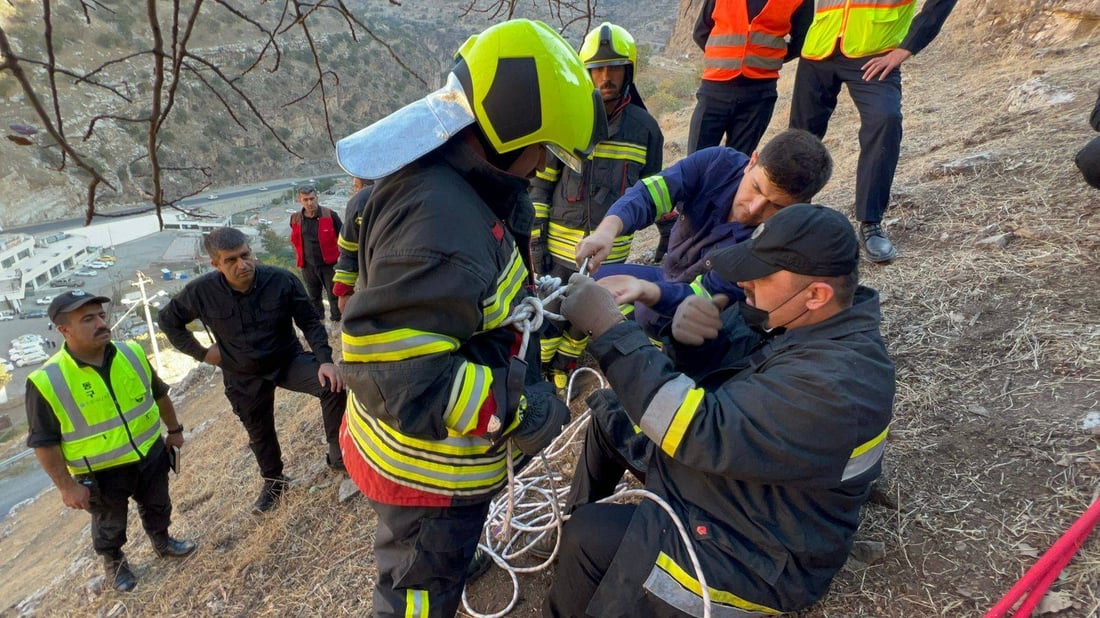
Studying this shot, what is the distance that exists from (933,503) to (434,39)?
60.3 meters

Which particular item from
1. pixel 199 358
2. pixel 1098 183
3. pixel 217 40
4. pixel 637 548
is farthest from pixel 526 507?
pixel 217 40

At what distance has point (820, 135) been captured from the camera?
416 centimetres

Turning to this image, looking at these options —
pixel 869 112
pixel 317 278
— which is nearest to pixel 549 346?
pixel 869 112

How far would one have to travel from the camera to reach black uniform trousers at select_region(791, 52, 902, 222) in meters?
3.51

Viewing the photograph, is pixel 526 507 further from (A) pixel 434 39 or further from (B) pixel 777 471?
(A) pixel 434 39

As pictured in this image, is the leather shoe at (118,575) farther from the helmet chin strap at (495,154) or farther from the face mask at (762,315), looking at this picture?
the face mask at (762,315)

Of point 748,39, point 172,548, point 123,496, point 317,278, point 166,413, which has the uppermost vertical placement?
point 748,39

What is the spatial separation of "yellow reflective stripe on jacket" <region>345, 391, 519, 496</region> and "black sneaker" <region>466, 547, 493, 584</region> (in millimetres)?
1000

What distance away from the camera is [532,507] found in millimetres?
2959

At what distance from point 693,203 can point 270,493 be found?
3.95 metres

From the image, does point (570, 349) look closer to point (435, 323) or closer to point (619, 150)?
point (619, 150)

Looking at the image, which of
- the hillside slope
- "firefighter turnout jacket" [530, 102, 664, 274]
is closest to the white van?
the hillside slope

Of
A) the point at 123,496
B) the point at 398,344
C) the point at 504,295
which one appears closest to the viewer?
the point at 398,344

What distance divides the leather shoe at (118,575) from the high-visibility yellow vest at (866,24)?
6153 mm
